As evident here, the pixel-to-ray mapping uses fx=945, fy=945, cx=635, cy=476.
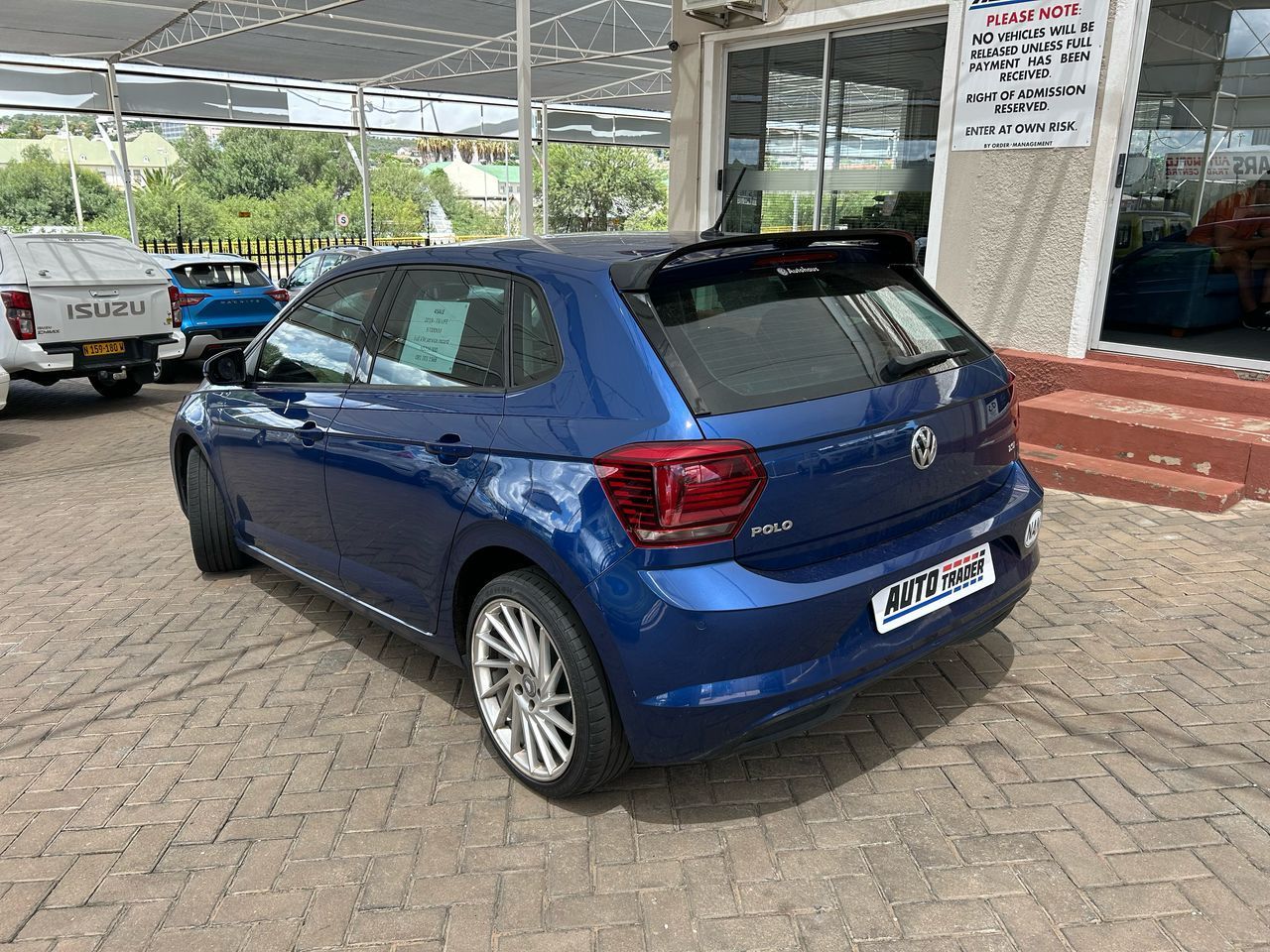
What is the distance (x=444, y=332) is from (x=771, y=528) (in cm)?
145


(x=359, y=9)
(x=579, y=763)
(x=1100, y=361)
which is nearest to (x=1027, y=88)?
(x=1100, y=361)

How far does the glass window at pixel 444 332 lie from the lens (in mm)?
3094

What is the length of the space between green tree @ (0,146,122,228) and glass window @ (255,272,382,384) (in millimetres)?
65572

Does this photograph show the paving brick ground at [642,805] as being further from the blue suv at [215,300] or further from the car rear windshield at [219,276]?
the car rear windshield at [219,276]

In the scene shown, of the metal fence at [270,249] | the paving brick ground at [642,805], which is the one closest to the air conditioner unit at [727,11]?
the paving brick ground at [642,805]

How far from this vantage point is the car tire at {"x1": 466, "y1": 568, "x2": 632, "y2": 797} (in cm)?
267

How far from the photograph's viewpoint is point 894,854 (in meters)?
2.66

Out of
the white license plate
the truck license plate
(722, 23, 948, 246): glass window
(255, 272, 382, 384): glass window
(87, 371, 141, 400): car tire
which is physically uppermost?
(722, 23, 948, 246): glass window

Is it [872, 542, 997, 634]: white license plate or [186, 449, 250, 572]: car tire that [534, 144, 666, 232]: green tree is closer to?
[186, 449, 250, 572]: car tire

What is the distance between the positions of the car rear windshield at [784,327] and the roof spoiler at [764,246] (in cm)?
4

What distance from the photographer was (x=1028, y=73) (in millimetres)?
6613

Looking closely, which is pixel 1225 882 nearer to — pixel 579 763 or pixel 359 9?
pixel 579 763

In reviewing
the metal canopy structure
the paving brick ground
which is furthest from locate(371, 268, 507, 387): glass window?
the metal canopy structure

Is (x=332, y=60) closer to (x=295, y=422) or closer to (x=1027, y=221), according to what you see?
(x=1027, y=221)
